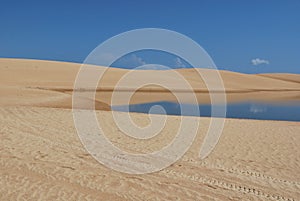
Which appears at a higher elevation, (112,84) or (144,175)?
(144,175)

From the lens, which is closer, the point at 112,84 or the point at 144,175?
the point at 144,175

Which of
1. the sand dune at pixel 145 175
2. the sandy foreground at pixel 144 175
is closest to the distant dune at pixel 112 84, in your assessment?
the sandy foreground at pixel 144 175

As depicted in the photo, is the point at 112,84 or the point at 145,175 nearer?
the point at 145,175

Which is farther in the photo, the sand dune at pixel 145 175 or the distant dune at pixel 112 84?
the distant dune at pixel 112 84

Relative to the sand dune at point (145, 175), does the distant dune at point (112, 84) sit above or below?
below

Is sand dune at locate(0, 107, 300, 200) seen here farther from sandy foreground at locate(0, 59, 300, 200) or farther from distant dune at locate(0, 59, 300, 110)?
distant dune at locate(0, 59, 300, 110)

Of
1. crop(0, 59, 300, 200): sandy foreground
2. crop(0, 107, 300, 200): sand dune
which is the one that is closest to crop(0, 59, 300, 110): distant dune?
crop(0, 59, 300, 200): sandy foreground

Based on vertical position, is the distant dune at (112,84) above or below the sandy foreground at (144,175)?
below

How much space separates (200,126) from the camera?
48.4 feet

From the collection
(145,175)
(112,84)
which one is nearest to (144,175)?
(145,175)

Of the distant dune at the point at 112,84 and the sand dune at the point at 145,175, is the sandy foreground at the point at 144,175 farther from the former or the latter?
the distant dune at the point at 112,84

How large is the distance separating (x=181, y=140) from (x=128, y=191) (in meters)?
5.32

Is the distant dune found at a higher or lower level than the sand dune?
lower

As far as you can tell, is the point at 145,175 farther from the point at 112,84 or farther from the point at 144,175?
the point at 112,84
